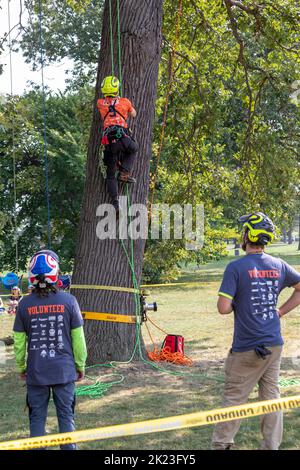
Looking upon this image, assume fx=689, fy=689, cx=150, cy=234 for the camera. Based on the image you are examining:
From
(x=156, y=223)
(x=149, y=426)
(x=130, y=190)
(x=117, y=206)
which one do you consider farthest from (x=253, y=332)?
(x=156, y=223)

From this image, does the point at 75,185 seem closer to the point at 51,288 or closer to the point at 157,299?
the point at 157,299

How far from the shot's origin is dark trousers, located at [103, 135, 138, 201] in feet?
30.4

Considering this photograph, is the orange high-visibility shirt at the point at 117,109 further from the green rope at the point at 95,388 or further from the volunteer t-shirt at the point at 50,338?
the volunteer t-shirt at the point at 50,338

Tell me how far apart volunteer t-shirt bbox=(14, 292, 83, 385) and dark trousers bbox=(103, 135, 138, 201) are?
14.0ft

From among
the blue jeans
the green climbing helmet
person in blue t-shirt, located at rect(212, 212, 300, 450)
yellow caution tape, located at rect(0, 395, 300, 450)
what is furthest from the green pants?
the blue jeans

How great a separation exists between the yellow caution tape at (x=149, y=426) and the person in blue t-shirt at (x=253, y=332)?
1.61 ft

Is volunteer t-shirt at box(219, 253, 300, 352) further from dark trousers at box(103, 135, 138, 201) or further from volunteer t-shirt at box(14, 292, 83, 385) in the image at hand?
dark trousers at box(103, 135, 138, 201)

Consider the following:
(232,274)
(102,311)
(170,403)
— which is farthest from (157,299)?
(232,274)

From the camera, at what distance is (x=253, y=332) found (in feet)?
17.9

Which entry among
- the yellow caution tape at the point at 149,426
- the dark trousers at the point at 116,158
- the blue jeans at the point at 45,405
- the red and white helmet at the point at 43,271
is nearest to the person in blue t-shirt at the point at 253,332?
the yellow caution tape at the point at 149,426

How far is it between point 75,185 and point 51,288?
78.7 ft

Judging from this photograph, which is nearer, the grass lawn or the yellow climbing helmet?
the grass lawn

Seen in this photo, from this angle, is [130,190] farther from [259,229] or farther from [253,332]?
[253,332]

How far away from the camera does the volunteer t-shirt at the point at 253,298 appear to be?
5.43 meters
